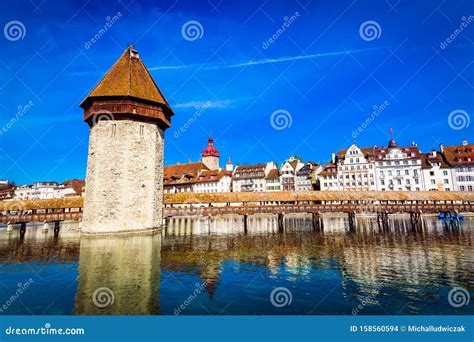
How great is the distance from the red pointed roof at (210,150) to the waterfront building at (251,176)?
9.70 metres

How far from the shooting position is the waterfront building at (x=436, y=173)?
133ft

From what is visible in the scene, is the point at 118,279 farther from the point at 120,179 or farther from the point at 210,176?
the point at 210,176

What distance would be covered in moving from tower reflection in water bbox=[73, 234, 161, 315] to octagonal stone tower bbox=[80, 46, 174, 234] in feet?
12.3

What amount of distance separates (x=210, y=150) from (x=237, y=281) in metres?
58.1

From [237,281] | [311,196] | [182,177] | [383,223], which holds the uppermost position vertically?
[182,177]

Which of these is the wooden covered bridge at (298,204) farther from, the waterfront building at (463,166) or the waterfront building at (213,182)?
the waterfront building at (213,182)

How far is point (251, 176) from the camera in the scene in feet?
181

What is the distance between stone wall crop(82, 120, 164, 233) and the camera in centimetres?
1789

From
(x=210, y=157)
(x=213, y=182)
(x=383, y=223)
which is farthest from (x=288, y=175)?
(x=383, y=223)

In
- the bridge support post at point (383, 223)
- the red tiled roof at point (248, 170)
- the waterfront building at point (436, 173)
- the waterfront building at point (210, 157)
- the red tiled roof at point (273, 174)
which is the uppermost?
the waterfront building at point (210, 157)

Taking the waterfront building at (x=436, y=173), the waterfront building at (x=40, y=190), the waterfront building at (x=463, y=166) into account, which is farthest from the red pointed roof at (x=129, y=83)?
the waterfront building at (x=40, y=190)
